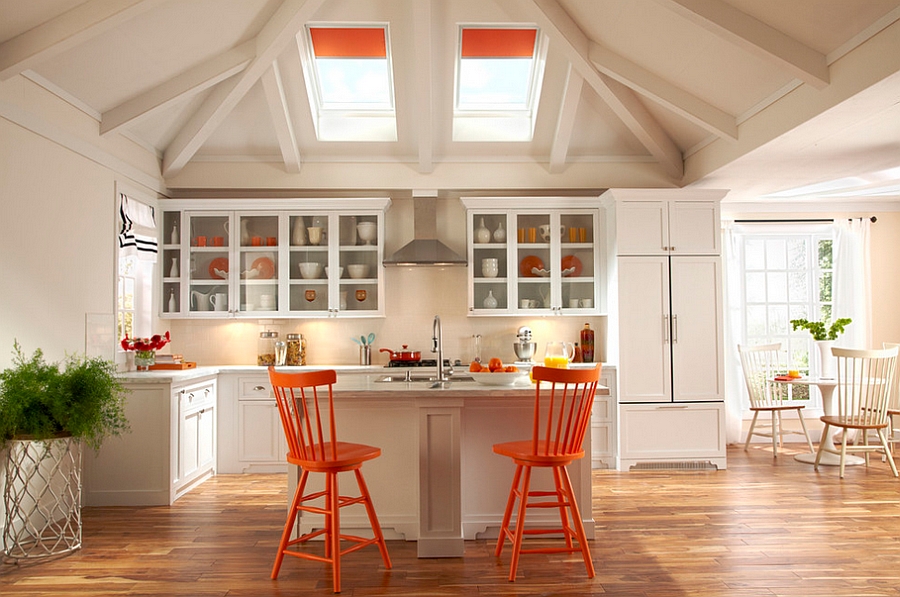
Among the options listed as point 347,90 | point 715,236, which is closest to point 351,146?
point 347,90

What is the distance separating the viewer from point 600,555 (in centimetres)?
372

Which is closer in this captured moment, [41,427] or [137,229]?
[41,427]

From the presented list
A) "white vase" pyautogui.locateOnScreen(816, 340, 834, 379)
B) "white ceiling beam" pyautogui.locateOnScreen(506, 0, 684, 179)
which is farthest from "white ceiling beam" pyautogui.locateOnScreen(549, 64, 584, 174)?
"white vase" pyautogui.locateOnScreen(816, 340, 834, 379)

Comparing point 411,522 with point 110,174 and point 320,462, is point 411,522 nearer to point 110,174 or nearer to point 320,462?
point 320,462

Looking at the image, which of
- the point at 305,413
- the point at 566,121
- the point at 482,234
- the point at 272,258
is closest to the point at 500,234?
the point at 482,234

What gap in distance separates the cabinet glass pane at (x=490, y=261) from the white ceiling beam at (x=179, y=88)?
2.50 metres

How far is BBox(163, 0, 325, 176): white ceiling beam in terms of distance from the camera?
189 inches

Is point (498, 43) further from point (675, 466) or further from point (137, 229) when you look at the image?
point (675, 466)

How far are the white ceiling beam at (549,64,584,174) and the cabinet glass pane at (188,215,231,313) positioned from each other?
3120mm

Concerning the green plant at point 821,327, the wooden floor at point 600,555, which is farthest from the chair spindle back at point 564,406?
the green plant at point 821,327

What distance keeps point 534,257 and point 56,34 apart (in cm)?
418

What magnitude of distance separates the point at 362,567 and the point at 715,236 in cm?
428

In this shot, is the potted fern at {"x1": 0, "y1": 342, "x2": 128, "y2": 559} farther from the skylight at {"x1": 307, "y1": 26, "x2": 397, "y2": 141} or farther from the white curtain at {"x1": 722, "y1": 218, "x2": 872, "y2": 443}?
the white curtain at {"x1": 722, "y1": 218, "x2": 872, "y2": 443}

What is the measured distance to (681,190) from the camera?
6.05 meters
